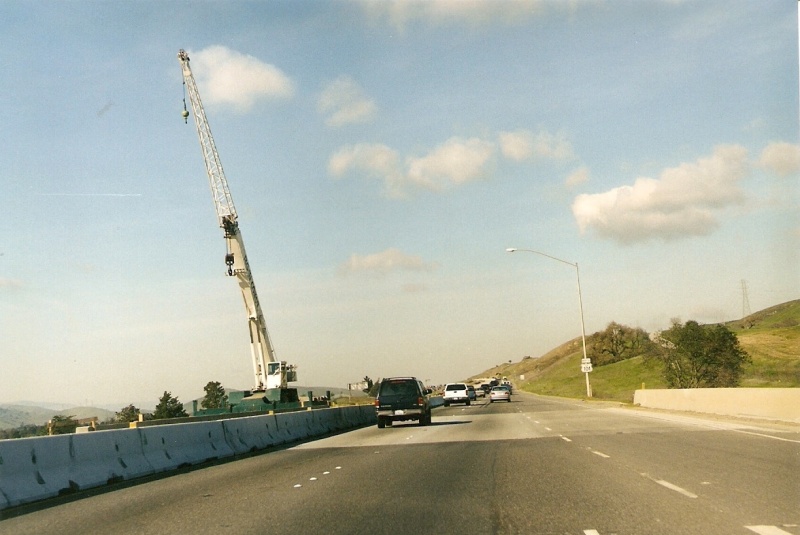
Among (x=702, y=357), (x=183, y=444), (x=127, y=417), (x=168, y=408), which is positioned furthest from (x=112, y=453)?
(x=168, y=408)

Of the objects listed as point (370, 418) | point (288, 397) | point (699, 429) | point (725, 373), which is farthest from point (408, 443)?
point (725, 373)

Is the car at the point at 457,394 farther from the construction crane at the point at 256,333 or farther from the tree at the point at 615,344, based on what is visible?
the tree at the point at 615,344

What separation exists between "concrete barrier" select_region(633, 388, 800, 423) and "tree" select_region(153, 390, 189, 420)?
A: 267ft

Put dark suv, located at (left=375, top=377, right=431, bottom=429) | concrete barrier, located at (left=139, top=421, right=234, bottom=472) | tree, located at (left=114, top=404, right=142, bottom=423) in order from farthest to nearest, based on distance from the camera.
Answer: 1. tree, located at (left=114, top=404, right=142, bottom=423)
2. dark suv, located at (left=375, top=377, right=431, bottom=429)
3. concrete barrier, located at (left=139, top=421, right=234, bottom=472)

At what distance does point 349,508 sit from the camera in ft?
33.6

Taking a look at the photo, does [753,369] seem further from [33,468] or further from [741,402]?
[33,468]

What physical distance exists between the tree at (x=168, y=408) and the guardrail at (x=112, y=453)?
87.4m

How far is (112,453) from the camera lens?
49.8 ft

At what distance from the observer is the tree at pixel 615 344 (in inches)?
5979

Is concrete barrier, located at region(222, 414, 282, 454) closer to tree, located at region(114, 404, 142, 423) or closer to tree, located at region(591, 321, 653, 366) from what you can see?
tree, located at region(114, 404, 142, 423)

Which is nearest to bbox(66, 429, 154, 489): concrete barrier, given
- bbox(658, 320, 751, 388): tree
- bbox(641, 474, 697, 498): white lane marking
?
bbox(641, 474, 697, 498): white lane marking

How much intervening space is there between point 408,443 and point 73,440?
1001cm

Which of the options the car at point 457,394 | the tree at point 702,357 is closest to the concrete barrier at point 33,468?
the car at point 457,394

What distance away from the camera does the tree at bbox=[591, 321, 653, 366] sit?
152 metres
